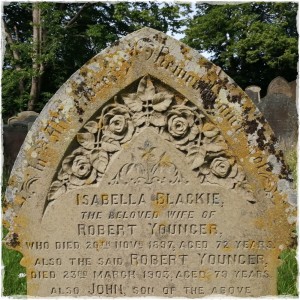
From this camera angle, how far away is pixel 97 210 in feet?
10.7

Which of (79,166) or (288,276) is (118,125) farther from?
(288,276)

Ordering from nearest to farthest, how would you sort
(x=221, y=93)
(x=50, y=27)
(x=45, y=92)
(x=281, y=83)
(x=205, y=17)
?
(x=221, y=93) → (x=281, y=83) → (x=50, y=27) → (x=45, y=92) → (x=205, y=17)

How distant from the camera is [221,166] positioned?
3156 mm

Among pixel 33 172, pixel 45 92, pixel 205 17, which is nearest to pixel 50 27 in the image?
pixel 45 92

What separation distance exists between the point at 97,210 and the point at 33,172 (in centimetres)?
50

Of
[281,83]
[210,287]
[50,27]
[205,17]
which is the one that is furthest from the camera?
[205,17]

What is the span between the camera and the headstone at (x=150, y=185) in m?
3.08

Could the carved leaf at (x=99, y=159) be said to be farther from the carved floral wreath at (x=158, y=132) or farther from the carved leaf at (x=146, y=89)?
the carved leaf at (x=146, y=89)

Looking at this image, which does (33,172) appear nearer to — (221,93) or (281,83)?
(221,93)

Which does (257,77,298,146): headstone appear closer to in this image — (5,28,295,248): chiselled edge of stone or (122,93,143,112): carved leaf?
(5,28,295,248): chiselled edge of stone

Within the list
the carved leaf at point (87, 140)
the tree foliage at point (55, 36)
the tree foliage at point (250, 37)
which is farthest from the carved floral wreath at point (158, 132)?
the tree foliage at point (250, 37)

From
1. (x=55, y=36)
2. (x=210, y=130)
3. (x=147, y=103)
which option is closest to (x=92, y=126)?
(x=147, y=103)

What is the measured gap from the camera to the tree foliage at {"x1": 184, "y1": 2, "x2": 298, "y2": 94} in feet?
84.6

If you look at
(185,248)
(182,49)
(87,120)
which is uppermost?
(182,49)
